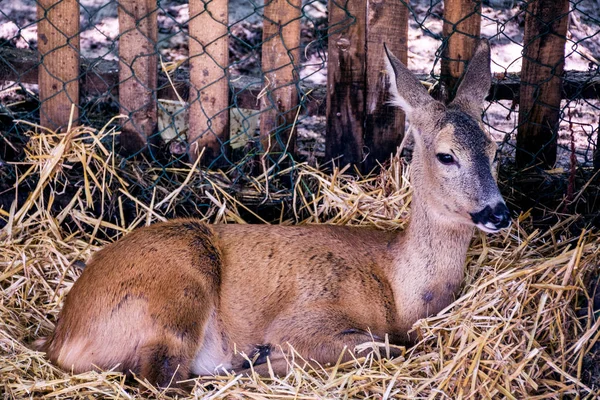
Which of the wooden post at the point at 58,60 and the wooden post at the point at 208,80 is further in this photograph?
the wooden post at the point at 58,60

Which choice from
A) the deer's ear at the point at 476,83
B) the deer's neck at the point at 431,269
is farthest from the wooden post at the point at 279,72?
the deer's neck at the point at 431,269

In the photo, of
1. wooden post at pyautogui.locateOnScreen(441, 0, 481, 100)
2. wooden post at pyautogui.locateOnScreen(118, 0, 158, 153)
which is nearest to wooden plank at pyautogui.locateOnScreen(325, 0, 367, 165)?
wooden post at pyautogui.locateOnScreen(441, 0, 481, 100)

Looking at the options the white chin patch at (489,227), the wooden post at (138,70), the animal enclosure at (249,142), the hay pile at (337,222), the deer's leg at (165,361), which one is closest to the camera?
the hay pile at (337,222)

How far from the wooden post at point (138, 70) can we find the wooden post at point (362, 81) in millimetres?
1197

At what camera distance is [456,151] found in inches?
172

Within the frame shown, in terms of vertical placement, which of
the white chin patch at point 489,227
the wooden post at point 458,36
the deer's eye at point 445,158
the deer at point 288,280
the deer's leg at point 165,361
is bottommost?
the deer's leg at point 165,361

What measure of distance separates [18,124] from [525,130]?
3614 mm

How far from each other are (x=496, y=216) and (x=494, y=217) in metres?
0.01

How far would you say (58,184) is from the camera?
550 centimetres

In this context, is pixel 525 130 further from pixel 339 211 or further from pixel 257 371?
pixel 257 371

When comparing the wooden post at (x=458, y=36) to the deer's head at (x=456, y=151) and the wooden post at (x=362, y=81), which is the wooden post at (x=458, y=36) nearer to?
the wooden post at (x=362, y=81)

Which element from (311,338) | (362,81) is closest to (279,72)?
(362,81)

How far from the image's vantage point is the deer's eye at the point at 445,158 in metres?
4.41

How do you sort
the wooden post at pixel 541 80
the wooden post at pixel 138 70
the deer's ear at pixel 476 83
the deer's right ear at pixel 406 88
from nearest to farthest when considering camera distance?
1. the deer's right ear at pixel 406 88
2. the deer's ear at pixel 476 83
3. the wooden post at pixel 541 80
4. the wooden post at pixel 138 70
